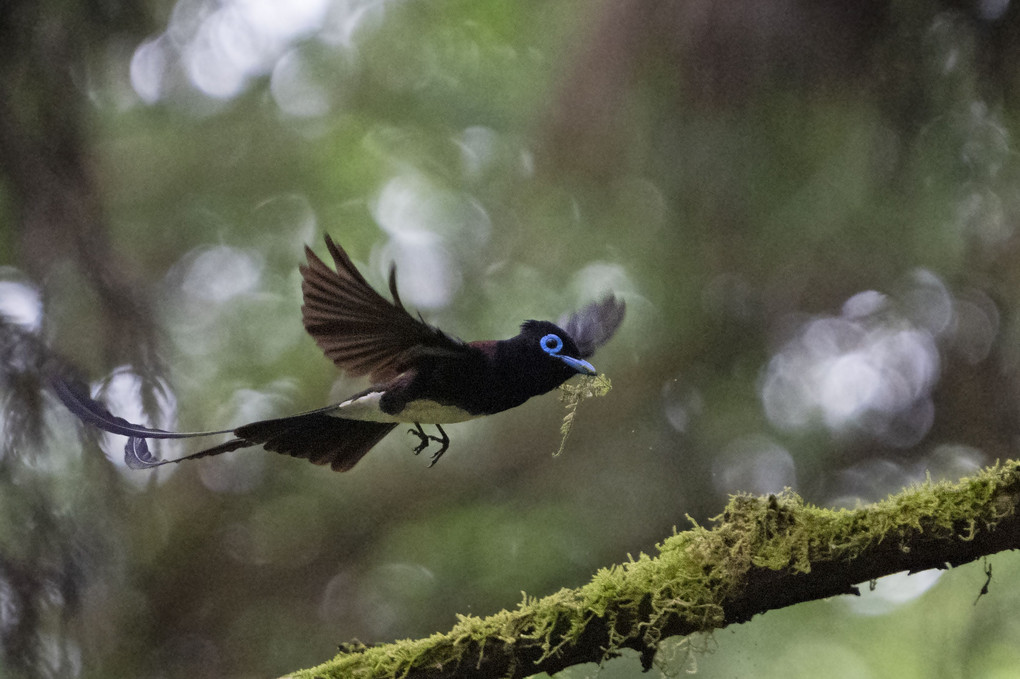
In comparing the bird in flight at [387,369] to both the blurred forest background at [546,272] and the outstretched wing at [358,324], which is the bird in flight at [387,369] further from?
the blurred forest background at [546,272]

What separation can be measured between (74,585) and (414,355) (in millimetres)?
1663

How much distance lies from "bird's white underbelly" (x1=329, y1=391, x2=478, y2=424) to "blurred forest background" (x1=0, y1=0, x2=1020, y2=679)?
1.38 meters

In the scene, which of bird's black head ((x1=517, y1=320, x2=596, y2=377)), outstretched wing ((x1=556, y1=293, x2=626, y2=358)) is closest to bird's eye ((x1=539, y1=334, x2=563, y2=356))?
bird's black head ((x1=517, y1=320, x2=596, y2=377))

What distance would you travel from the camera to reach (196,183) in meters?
3.66

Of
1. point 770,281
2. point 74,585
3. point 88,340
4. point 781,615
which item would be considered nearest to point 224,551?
point 74,585

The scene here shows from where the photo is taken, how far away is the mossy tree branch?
155 cm

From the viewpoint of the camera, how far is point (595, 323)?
6.53ft

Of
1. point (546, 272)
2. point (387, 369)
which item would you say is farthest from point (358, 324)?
point (546, 272)

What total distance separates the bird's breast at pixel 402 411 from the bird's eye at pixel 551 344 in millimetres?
218

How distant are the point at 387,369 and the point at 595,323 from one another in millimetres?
555

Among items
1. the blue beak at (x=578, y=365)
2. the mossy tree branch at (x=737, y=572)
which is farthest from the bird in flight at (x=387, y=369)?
the mossy tree branch at (x=737, y=572)

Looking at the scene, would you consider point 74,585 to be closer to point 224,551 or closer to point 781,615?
point 224,551

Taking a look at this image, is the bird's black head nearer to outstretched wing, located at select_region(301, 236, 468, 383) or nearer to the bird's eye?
the bird's eye

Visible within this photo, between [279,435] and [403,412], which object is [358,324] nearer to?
[403,412]
